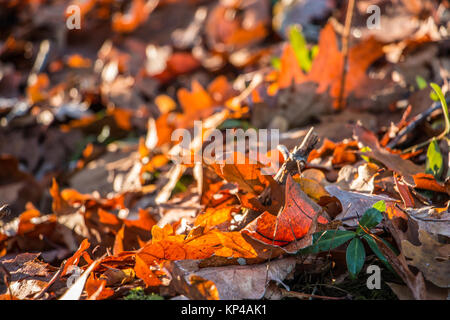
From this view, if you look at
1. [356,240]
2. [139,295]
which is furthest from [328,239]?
[139,295]

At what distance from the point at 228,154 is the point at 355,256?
622mm

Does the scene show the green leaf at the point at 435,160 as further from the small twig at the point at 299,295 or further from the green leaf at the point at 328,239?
the small twig at the point at 299,295

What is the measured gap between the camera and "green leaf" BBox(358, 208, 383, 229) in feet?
3.44

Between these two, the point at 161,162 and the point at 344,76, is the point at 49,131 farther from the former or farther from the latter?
the point at 344,76

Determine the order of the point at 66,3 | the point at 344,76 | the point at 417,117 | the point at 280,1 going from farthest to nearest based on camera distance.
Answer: the point at 66,3
the point at 280,1
the point at 344,76
the point at 417,117

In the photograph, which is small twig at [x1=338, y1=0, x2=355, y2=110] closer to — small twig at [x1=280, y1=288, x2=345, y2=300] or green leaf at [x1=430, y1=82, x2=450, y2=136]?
green leaf at [x1=430, y1=82, x2=450, y2=136]

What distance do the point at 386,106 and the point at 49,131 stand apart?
1964 mm

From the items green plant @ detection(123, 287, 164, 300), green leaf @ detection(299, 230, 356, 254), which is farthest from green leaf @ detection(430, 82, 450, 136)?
green plant @ detection(123, 287, 164, 300)

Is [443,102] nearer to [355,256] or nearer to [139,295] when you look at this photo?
[355,256]

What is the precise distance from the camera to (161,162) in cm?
197

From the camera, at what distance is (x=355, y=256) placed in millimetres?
1046

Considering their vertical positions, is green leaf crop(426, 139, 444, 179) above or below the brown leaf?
above

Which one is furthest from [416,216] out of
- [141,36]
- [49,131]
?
[141,36]

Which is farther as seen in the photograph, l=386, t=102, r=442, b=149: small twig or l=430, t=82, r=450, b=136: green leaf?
l=386, t=102, r=442, b=149: small twig
